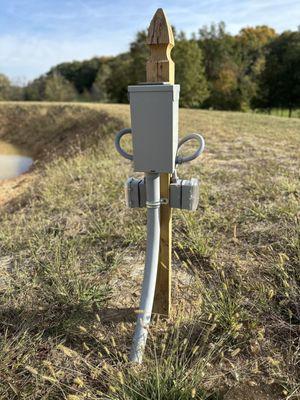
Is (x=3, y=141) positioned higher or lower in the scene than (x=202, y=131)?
lower

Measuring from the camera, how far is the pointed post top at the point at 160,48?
206 centimetres

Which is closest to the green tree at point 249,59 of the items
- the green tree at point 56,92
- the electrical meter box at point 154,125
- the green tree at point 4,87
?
the green tree at point 56,92

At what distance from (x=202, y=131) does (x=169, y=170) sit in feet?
29.1

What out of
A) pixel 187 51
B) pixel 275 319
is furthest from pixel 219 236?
pixel 187 51

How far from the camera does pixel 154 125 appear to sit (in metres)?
2.04

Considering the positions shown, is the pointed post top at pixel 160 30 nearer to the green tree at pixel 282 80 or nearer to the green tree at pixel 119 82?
the green tree at pixel 119 82

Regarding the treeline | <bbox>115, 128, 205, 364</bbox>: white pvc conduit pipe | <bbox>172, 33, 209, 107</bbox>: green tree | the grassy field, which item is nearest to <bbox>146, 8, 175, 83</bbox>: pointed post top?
<bbox>115, 128, 205, 364</bbox>: white pvc conduit pipe

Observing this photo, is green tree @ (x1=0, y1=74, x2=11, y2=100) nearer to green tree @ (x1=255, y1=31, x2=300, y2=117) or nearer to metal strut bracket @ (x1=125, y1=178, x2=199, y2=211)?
green tree @ (x1=255, y1=31, x2=300, y2=117)

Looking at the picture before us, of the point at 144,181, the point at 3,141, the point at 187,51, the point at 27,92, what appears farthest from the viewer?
the point at 27,92

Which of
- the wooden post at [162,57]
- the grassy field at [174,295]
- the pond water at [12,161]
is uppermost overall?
the wooden post at [162,57]

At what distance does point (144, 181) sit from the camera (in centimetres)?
232

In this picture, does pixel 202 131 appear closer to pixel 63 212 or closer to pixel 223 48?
pixel 63 212

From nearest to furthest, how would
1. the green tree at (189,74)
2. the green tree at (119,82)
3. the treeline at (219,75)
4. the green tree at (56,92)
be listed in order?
the green tree at (189,74), the treeline at (219,75), the green tree at (119,82), the green tree at (56,92)

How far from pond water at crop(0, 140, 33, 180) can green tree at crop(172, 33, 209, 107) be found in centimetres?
1541
